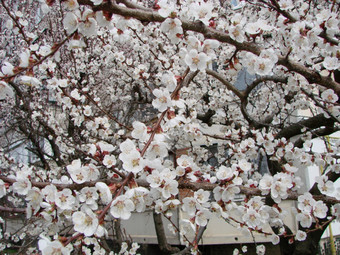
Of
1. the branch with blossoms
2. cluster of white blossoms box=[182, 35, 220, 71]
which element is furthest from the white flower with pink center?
the branch with blossoms

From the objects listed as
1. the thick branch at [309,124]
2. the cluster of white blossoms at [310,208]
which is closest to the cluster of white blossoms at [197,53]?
the cluster of white blossoms at [310,208]

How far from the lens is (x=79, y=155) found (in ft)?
19.7

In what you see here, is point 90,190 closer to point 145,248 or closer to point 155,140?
point 155,140

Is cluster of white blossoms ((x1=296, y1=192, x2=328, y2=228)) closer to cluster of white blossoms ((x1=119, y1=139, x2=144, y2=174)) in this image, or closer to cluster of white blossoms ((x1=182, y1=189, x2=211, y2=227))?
cluster of white blossoms ((x1=182, y1=189, x2=211, y2=227))

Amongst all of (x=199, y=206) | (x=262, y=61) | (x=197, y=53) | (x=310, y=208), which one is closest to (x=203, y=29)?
(x=197, y=53)

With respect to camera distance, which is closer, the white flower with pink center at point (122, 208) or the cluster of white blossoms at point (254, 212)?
the white flower with pink center at point (122, 208)

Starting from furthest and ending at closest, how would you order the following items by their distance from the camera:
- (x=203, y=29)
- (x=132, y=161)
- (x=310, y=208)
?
(x=310, y=208) < (x=203, y=29) < (x=132, y=161)

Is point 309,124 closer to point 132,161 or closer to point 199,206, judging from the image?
point 199,206

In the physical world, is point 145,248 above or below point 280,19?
below

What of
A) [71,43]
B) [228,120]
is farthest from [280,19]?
[228,120]

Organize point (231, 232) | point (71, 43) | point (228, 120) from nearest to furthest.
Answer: point (71, 43) → point (228, 120) → point (231, 232)

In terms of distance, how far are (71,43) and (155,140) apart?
695 millimetres

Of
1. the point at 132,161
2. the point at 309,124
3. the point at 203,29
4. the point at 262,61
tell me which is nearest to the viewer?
the point at 132,161

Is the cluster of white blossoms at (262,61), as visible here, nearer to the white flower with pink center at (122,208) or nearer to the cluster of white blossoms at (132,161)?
the cluster of white blossoms at (132,161)
